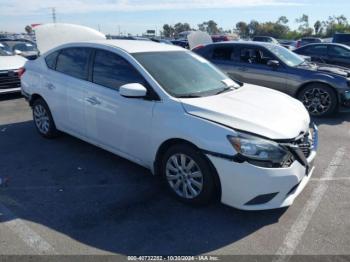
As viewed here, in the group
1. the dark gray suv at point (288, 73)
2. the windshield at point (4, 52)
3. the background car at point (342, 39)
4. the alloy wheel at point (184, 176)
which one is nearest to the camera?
the alloy wheel at point (184, 176)

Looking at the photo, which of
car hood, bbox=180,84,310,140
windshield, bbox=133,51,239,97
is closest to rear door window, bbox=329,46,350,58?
windshield, bbox=133,51,239,97

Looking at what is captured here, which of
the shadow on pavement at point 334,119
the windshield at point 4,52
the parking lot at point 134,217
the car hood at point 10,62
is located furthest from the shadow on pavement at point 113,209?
the windshield at point 4,52

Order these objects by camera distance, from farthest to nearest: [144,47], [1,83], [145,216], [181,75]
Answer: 1. [1,83]
2. [144,47]
3. [181,75]
4. [145,216]

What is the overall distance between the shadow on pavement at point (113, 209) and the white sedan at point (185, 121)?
0.83 ft

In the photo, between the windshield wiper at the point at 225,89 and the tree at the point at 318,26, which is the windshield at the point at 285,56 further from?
the tree at the point at 318,26

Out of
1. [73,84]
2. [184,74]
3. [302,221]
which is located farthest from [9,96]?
[302,221]

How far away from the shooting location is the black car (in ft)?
36.8

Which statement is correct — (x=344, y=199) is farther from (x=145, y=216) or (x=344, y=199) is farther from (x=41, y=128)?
(x=41, y=128)

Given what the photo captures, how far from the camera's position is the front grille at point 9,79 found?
844 cm

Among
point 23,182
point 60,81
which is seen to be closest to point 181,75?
point 60,81

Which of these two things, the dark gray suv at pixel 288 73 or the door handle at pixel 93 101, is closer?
the door handle at pixel 93 101

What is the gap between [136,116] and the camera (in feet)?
12.5

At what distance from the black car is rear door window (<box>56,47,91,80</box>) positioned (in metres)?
8.93

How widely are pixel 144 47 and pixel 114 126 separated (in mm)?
1131
